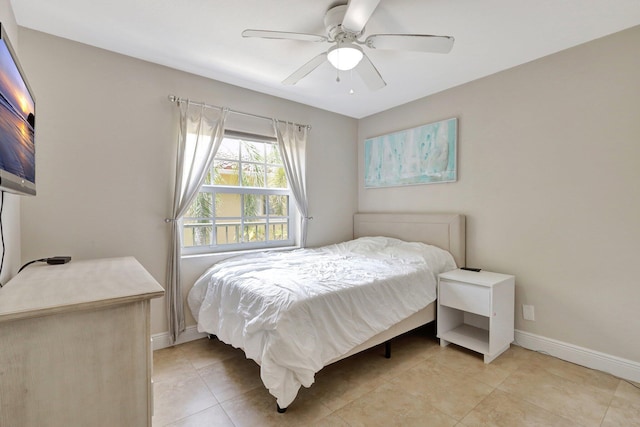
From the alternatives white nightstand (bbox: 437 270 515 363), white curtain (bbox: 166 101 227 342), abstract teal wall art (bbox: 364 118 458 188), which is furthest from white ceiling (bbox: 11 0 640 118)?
white nightstand (bbox: 437 270 515 363)

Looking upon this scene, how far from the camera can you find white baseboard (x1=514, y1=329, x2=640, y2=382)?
2006 millimetres

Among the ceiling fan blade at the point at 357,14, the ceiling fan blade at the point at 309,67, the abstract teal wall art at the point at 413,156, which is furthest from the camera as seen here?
the abstract teal wall art at the point at 413,156

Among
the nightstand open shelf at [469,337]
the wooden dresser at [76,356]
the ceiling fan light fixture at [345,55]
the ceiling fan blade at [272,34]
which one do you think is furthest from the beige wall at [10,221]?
the nightstand open shelf at [469,337]

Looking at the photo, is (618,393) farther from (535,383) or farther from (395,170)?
(395,170)

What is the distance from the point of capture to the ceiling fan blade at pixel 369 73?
2.04 m

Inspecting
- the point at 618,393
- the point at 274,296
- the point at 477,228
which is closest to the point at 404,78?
the point at 477,228

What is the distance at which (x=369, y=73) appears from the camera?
7.10ft

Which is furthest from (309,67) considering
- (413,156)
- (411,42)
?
(413,156)

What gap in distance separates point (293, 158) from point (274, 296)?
1921 millimetres

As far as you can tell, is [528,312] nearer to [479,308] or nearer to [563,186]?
[479,308]

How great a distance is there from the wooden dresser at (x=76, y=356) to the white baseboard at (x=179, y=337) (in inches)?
62.1

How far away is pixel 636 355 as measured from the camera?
1992 millimetres

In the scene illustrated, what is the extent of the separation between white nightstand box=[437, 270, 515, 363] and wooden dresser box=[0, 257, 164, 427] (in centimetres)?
225

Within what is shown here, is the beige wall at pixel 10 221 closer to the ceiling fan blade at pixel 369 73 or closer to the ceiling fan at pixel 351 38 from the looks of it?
the ceiling fan at pixel 351 38
